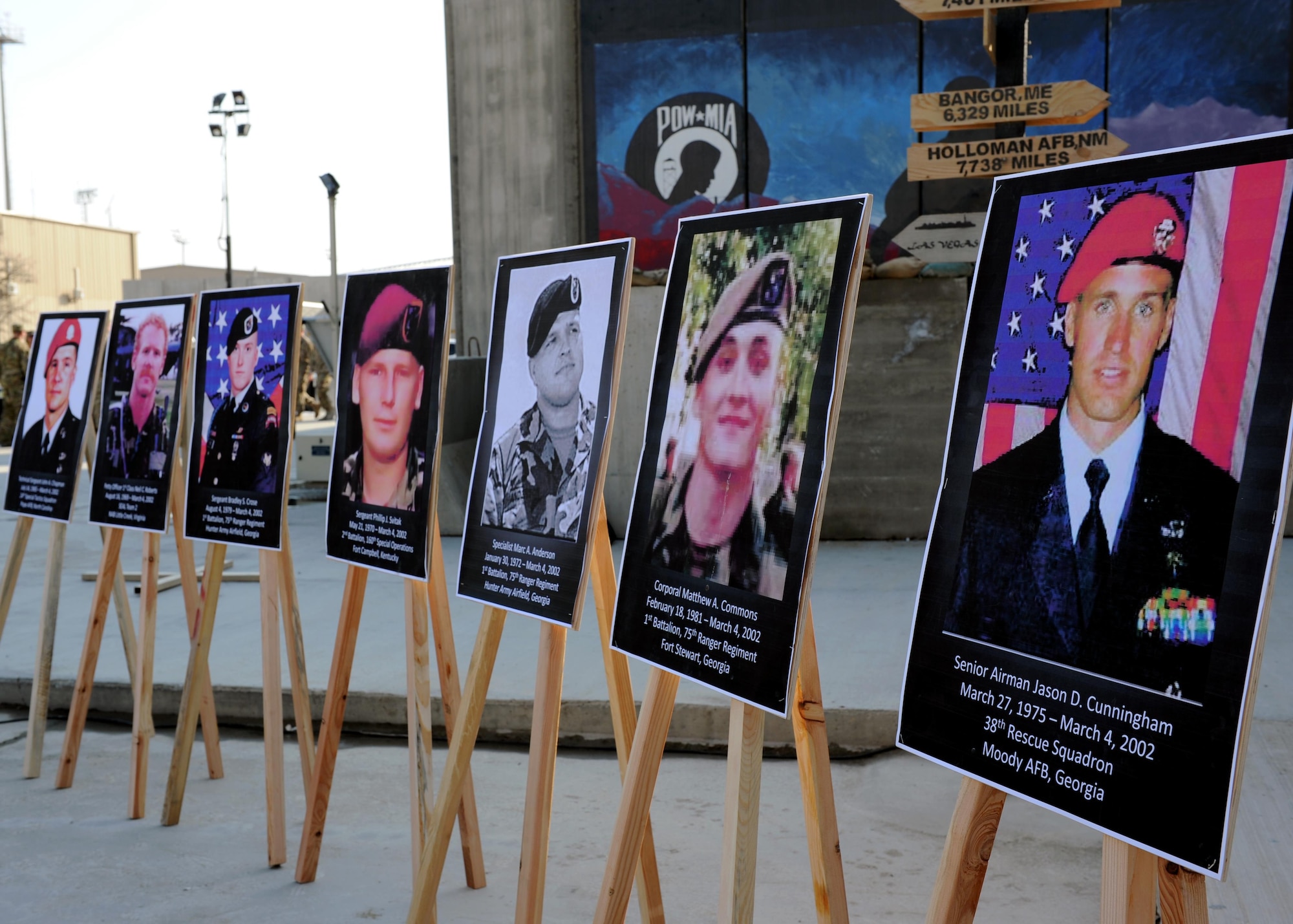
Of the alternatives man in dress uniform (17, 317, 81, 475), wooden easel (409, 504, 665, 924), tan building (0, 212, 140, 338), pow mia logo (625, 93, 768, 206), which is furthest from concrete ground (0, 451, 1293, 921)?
tan building (0, 212, 140, 338)

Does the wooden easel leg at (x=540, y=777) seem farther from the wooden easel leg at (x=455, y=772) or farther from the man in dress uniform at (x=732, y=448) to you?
the man in dress uniform at (x=732, y=448)

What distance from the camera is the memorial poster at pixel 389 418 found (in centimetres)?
292

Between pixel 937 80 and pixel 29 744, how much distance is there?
244 inches

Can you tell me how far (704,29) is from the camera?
761 centimetres

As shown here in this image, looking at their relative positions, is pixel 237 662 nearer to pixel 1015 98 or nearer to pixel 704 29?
pixel 1015 98

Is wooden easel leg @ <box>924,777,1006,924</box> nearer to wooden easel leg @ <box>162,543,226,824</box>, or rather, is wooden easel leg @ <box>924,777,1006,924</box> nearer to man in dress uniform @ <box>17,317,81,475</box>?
wooden easel leg @ <box>162,543,226,824</box>

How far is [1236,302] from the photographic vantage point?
1.42 meters

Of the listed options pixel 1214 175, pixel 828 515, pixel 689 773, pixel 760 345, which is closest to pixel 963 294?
pixel 828 515

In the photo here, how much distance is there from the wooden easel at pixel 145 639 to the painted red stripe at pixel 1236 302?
10.1 ft

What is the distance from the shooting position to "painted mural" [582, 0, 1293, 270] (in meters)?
6.88

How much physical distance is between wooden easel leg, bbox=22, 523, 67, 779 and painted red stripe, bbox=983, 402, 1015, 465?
3.33 metres

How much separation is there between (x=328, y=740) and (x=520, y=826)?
694 millimetres

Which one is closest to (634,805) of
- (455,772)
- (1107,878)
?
(455,772)

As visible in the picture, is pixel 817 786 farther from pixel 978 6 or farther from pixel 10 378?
pixel 10 378
